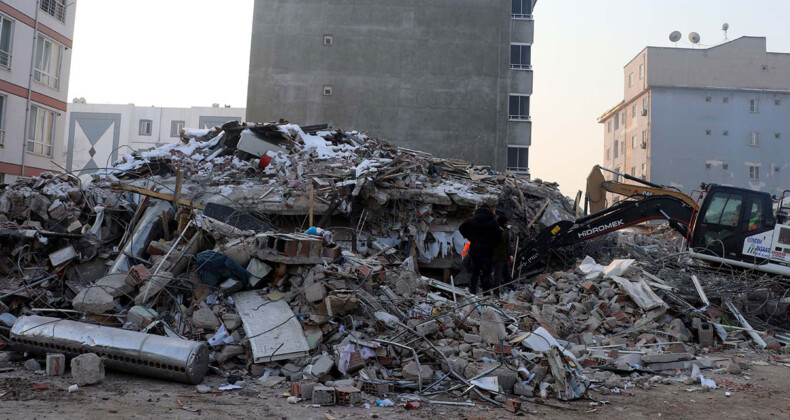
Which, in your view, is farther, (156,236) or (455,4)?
(455,4)

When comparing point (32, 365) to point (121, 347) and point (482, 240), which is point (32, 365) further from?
point (482, 240)

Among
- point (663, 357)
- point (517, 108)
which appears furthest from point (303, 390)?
point (517, 108)

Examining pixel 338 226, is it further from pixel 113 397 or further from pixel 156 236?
pixel 113 397

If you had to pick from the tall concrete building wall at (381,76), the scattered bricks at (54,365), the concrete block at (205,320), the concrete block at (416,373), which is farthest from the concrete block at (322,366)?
the tall concrete building wall at (381,76)

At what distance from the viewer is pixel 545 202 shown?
14.8m

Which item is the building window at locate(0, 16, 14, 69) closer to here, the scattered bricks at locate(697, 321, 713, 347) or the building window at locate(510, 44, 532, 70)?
the building window at locate(510, 44, 532, 70)

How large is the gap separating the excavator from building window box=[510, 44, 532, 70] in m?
17.6

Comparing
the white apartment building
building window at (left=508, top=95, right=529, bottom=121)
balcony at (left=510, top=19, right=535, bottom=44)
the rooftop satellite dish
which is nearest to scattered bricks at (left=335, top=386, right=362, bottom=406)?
building window at (left=508, top=95, right=529, bottom=121)

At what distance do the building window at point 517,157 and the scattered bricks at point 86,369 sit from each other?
2523cm

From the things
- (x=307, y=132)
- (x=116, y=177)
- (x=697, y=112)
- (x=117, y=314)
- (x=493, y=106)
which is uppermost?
(x=697, y=112)

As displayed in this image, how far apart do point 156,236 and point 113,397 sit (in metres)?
4.57

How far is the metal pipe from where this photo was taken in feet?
18.2

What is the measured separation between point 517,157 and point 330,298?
23851 mm

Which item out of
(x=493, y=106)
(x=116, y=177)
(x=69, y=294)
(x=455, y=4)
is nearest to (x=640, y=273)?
(x=69, y=294)
